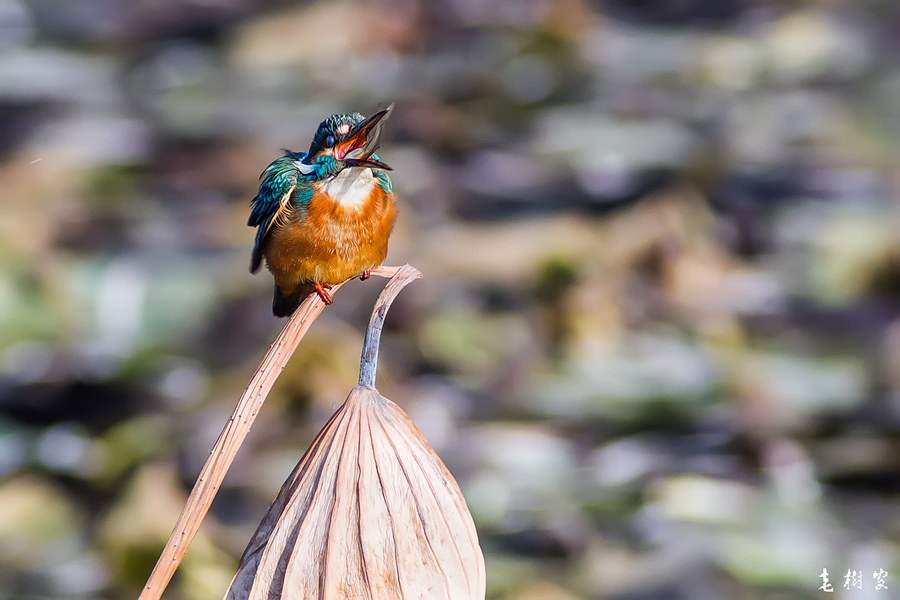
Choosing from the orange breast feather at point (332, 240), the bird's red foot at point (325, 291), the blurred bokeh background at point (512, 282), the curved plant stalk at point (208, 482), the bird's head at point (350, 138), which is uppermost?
the blurred bokeh background at point (512, 282)

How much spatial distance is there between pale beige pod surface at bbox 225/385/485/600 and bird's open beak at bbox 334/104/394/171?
0.25 metres

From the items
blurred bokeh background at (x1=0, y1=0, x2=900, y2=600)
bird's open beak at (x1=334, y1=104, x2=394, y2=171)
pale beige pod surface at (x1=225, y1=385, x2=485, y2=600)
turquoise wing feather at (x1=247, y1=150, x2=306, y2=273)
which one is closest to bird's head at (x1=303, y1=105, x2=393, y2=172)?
bird's open beak at (x1=334, y1=104, x2=394, y2=171)

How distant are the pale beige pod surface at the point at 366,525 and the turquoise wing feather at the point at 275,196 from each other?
377 millimetres

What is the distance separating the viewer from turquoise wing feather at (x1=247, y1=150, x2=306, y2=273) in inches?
36.7

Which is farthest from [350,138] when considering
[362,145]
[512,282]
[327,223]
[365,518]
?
[512,282]

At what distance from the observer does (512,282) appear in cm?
282

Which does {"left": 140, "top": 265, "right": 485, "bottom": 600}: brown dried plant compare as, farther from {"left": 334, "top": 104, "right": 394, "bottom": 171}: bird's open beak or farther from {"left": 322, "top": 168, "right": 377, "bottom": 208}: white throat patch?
{"left": 322, "top": 168, "right": 377, "bottom": 208}: white throat patch

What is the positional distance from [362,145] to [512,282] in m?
2.03

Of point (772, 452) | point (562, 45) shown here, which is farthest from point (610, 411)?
point (562, 45)

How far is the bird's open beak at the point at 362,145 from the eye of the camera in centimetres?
77

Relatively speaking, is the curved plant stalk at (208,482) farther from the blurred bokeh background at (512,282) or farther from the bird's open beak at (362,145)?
the blurred bokeh background at (512,282)

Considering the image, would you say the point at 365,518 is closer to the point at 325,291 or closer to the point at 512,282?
the point at 325,291

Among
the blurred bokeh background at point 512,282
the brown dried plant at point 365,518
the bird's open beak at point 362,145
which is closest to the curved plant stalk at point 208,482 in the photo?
the brown dried plant at point 365,518

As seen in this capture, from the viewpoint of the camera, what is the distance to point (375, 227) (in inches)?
35.4
